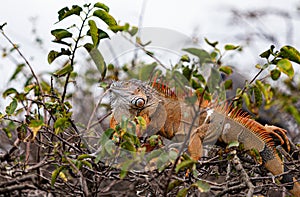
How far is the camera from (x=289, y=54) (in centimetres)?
102

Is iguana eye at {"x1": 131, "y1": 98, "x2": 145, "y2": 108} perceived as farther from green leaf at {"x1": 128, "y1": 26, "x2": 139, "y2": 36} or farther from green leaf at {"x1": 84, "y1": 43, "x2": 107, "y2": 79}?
green leaf at {"x1": 128, "y1": 26, "x2": 139, "y2": 36}

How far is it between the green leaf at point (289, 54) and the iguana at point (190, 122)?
0.35m

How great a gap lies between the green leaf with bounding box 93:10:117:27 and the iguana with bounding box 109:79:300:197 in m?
0.21

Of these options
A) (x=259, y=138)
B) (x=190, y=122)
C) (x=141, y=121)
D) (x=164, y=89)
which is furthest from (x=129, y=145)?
(x=259, y=138)

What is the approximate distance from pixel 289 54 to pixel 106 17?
0.47 m

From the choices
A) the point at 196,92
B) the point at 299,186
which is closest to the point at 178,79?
the point at 196,92

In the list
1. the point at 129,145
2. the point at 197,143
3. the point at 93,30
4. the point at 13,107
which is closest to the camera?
the point at 129,145

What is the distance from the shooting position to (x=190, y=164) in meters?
0.94

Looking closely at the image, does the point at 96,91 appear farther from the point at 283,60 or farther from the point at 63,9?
the point at 283,60

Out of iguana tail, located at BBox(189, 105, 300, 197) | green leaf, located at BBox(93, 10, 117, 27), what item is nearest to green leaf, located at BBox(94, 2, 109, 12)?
green leaf, located at BBox(93, 10, 117, 27)

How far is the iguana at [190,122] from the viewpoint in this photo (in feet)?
4.37

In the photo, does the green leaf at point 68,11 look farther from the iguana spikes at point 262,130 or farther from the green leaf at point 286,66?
the iguana spikes at point 262,130

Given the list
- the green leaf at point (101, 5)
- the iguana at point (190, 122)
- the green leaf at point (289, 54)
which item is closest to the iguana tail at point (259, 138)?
the iguana at point (190, 122)

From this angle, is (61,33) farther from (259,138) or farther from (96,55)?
(259,138)
